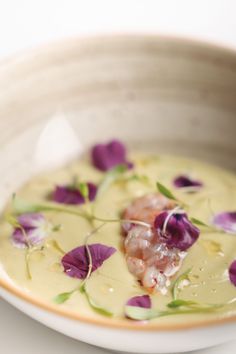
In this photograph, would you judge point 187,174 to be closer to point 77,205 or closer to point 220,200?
point 220,200

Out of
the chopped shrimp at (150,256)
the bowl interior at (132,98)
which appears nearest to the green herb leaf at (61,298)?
the chopped shrimp at (150,256)

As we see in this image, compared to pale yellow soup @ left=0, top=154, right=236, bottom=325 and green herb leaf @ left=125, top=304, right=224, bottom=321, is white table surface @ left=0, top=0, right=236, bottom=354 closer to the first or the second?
pale yellow soup @ left=0, top=154, right=236, bottom=325

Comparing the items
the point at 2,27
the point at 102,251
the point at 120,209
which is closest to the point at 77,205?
the point at 120,209

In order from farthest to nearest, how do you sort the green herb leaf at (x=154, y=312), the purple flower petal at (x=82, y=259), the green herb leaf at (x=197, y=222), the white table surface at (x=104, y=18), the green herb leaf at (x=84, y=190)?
the white table surface at (x=104, y=18), the green herb leaf at (x=84, y=190), the green herb leaf at (x=197, y=222), the purple flower petal at (x=82, y=259), the green herb leaf at (x=154, y=312)

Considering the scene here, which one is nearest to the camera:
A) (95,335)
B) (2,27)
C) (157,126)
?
(95,335)

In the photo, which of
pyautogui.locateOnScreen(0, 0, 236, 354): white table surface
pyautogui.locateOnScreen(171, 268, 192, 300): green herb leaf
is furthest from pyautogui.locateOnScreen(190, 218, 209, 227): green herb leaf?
pyautogui.locateOnScreen(0, 0, 236, 354): white table surface

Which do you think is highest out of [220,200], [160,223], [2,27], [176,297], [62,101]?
[2,27]

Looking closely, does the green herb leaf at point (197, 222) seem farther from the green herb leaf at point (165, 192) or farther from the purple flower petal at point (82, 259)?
the purple flower petal at point (82, 259)
